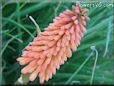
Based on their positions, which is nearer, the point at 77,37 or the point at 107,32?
the point at 77,37

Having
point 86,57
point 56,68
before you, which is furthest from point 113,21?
point 56,68

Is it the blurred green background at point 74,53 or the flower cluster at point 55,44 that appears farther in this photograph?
the blurred green background at point 74,53

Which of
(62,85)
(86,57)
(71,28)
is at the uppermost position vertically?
(71,28)

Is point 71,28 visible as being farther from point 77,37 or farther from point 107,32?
point 107,32

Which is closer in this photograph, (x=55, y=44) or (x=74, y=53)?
(x=55, y=44)

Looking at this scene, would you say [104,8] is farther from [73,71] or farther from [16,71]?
[16,71]

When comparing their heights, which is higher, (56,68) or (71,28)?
(71,28)

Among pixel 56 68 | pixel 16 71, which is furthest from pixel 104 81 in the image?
pixel 16 71
